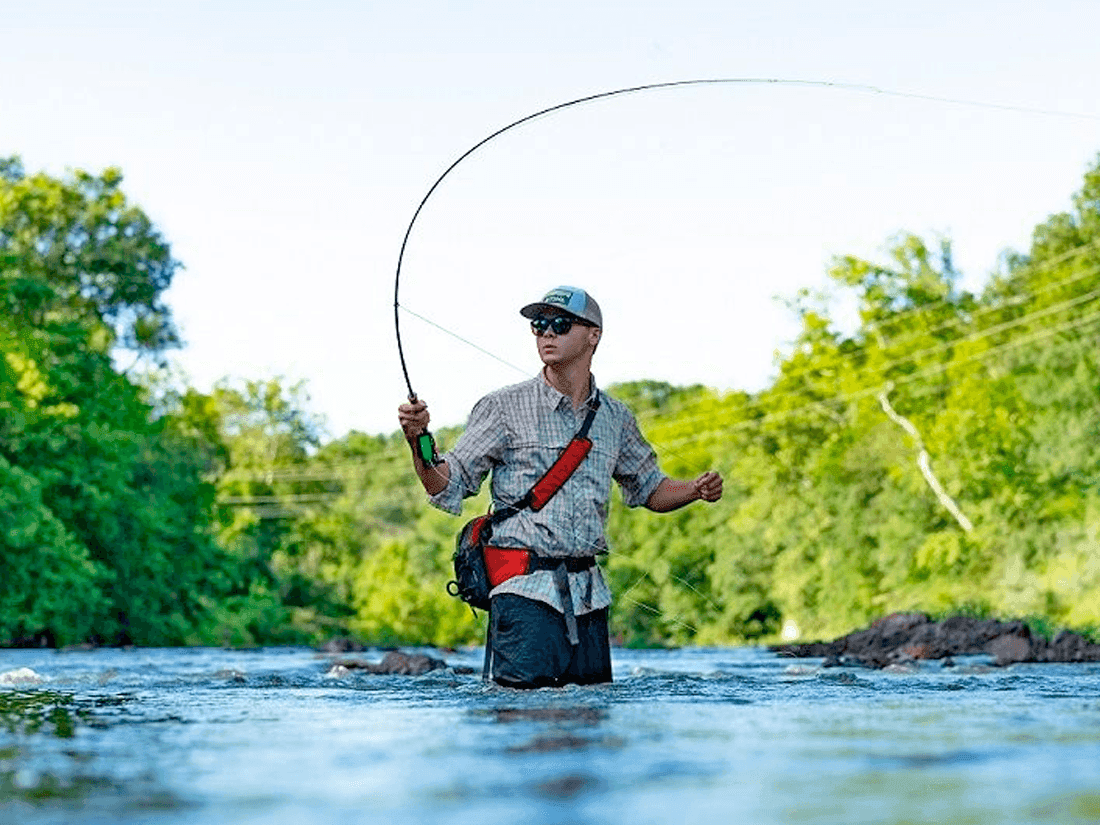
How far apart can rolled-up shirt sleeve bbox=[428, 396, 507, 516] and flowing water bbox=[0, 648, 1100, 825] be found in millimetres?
814

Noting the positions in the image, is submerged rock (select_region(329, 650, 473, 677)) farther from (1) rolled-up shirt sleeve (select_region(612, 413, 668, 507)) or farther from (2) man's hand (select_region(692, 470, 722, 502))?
(2) man's hand (select_region(692, 470, 722, 502))

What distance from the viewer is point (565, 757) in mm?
5301

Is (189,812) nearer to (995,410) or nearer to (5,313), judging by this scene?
(5,313)

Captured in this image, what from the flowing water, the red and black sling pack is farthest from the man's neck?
the flowing water

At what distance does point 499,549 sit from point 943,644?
19.9 metres

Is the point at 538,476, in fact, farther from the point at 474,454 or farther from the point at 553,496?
the point at 474,454

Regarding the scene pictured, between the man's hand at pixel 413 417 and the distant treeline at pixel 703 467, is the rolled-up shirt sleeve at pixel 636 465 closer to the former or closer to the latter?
the man's hand at pixel 413 417

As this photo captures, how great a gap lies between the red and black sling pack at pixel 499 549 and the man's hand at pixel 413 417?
2.16 feet

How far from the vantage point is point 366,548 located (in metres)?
95.2

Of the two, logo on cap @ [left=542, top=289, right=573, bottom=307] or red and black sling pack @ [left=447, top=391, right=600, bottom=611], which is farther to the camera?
logo on cap @ [left=542, top=289, right=573, bottom=307]

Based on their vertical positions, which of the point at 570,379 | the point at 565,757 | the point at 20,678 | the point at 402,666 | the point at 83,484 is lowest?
the point at 565,757

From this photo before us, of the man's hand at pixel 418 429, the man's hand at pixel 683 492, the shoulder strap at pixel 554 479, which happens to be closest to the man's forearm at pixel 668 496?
the man's hand at pixel 683 492

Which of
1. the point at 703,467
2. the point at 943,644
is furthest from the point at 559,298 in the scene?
the point at 703,467

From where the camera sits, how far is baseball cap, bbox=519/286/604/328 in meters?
8.70
